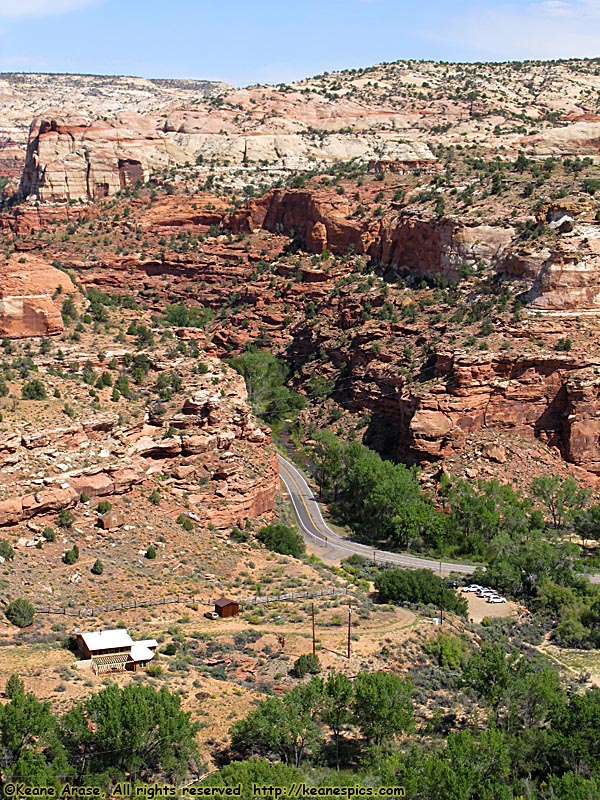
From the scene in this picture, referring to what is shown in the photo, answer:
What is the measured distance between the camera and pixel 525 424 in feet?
241

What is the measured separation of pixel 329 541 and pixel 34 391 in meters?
21.4

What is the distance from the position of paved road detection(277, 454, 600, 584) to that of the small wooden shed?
1650 cm

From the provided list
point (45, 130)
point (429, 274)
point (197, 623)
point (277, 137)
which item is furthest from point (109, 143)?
point (197, 623)

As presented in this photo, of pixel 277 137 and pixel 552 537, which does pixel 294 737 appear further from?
pixel 277 137

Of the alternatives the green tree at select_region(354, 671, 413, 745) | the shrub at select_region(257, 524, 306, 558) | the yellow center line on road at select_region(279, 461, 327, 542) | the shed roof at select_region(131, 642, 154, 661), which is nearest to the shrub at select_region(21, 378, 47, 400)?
the shrub at select_region(257, 524, 306, 558)

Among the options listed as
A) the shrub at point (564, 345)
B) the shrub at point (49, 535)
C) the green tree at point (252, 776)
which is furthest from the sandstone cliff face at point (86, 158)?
the green tree at point (252, 776)

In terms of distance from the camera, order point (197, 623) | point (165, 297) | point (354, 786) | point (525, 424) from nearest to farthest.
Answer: point (354, 786) < point (197, 623) < point (525, 424) < point (165, 297)

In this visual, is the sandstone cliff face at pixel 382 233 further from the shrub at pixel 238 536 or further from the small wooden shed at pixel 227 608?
the small wooden shed at pixel 227 608

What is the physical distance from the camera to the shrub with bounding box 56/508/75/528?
161 feet

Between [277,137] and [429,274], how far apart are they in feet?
171

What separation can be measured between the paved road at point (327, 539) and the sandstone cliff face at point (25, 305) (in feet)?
66.8

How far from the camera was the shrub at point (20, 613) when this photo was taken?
42.4 metres

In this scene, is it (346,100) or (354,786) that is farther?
(346,100)

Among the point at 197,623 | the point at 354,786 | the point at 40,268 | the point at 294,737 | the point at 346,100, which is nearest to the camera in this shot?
the point at 354,786
